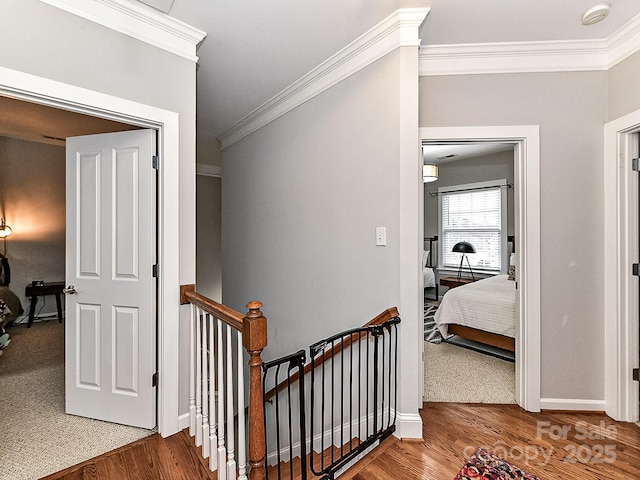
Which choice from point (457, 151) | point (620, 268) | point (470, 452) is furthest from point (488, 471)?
point (457, 151)

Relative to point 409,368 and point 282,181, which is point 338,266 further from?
point 282,181

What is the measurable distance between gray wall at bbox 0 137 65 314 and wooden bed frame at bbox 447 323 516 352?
589 centimetres

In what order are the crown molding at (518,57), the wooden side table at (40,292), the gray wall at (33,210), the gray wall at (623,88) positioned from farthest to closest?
the gray wall at (33,210), the wooden side table at (40,292), the crown molding at (518,57), the gray wall at (623,88)

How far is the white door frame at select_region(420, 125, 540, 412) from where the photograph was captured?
2.42 m

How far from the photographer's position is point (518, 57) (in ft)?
7.89

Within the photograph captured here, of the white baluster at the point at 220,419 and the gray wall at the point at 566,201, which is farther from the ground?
the gray wall at the point at 566,201

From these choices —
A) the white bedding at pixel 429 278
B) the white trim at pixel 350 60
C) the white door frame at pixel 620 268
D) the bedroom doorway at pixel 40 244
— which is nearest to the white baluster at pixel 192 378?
the bedroom doorway at pixel 40 244

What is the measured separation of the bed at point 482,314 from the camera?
3492 mm

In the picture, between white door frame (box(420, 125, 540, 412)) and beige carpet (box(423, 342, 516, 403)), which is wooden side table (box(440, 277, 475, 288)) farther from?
white door frame (box(420, 125, 540, 412))

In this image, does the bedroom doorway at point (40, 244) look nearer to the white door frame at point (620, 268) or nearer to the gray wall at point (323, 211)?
the gray wall at point (323, 211)

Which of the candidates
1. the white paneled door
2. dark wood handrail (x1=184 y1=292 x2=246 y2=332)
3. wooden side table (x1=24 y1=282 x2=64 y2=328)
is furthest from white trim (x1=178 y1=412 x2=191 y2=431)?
wooden side table (x1=24 y1=282 x2=64 y2=328)

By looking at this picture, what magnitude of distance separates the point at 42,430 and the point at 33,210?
14.0 feet

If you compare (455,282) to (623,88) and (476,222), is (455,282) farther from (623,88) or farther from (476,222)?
(623,88)

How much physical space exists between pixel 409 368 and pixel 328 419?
3.16 ft
